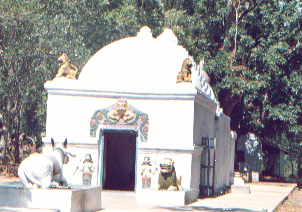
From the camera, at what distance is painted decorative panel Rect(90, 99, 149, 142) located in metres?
14.1

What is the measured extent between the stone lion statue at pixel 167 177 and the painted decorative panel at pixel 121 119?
5.21 feet

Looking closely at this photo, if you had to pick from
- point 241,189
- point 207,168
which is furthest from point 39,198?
point 241,189

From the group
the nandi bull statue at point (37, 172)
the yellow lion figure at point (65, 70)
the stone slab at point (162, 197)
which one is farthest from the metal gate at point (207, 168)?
the nandi bull statue at point (37, 172)

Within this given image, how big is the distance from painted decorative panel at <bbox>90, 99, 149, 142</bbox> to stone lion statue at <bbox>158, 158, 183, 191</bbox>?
159 centimetres

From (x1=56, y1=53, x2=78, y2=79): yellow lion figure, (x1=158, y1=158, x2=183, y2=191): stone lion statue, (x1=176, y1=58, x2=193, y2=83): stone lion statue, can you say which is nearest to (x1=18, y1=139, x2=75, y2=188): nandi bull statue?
(x1=158, y1=158, x2=183, y2=191): stone lion statue

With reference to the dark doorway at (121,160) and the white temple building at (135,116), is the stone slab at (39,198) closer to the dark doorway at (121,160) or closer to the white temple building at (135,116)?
the white temple building at (135,116)

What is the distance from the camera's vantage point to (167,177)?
41.4 ft

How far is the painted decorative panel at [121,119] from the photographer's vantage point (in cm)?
1412

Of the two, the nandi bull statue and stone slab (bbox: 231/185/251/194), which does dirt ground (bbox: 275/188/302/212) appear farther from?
the nandi bull statue

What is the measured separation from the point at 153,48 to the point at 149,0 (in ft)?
41.1

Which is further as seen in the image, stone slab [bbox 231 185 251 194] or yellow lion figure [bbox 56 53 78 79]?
stone slab [bbox 231 185 251 194]

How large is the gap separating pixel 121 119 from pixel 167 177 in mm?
2453

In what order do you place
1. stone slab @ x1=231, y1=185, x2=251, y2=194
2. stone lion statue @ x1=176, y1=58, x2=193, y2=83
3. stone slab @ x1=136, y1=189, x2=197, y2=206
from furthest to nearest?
1. stone slab @ x1=231, y1=185, x2=251, y2=194
2. stone lion statue @ x1=176, y1=58, x2=193, y2=83
3. stone slab @ x1=136, y1=189, x2=197, y2=206

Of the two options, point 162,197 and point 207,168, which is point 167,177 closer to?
point 162,197
